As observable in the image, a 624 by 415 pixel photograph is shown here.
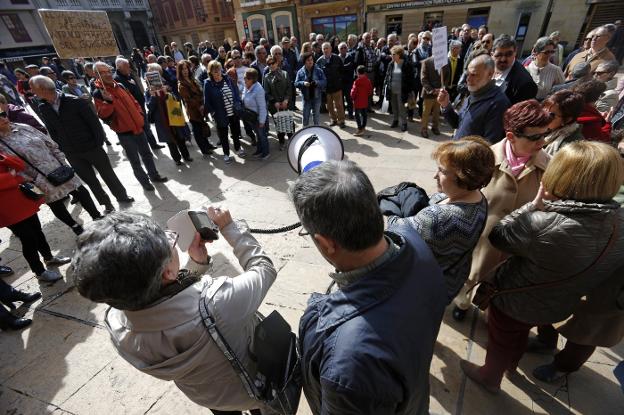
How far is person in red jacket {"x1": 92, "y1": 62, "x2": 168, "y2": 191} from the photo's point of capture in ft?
14.8

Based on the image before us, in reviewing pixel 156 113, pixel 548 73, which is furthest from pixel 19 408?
pixel 548 73

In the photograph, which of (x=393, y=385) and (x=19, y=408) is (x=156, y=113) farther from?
(x=393, y=385)

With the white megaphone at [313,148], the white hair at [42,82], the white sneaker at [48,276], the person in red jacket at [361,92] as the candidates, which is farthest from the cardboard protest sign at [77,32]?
the white megaphone at [313,148]

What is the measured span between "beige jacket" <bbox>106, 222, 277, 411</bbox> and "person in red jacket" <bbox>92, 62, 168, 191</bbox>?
14.8ft

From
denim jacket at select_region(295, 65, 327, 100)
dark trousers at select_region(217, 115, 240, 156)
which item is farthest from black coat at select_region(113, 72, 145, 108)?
denim jacket at select_region(295, 65, 327, 100)

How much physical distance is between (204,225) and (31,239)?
319 centimetres

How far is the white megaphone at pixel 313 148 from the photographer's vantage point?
219 centimetres

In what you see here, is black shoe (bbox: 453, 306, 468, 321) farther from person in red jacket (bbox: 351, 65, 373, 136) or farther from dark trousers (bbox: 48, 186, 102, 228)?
person in red jacket (bbox: 351, 65, 373, 136)

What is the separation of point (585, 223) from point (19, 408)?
388 centimetres

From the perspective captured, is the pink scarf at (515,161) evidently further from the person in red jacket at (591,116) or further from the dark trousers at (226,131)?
the dark trousers at (226,131)

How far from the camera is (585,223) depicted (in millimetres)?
1341

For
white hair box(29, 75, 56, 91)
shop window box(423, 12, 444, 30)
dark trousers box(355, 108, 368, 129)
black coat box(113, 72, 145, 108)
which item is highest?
shop window box(423, 12, 444, 30)

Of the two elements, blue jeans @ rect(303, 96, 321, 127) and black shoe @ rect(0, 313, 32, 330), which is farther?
blue jeans @ rect(303, 96, 321, 127)

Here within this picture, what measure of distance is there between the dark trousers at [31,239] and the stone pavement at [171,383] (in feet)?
0.92
